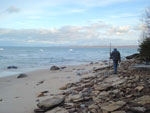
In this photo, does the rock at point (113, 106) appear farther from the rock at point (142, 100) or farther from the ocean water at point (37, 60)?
the ocean water at point (37, 60)

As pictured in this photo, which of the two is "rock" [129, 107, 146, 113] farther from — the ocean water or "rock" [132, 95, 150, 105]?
the ocean water

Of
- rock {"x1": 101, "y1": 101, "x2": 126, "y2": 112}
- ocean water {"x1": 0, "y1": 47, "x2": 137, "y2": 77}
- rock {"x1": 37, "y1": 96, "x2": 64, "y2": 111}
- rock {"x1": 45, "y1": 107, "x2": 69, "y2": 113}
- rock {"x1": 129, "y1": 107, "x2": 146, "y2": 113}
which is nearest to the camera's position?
rock {"x1": 129, "y1": 107, "x2": 146, "y2": 113}

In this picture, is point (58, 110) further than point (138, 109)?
Yes

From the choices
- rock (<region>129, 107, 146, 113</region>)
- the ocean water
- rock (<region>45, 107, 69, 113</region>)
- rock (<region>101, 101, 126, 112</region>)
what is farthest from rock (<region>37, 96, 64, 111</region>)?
the ocean water

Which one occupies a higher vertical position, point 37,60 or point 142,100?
point 142,100

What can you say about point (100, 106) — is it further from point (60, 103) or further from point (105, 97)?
point (60, 103)

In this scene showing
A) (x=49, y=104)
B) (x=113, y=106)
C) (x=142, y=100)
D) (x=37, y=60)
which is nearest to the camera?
(x=113, y=106)

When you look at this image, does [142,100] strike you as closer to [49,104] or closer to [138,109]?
[138,109]

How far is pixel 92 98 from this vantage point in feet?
21.5

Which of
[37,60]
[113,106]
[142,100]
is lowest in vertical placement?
[37,60]

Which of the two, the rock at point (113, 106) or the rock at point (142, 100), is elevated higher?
the rock at point (142, 100)

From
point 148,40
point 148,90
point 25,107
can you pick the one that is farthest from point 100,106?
point 148,40

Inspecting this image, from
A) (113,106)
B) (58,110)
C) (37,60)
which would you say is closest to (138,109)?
(113,106)

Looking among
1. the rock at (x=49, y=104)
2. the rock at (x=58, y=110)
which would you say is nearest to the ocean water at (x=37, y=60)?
the rock at (x=49, y=104)
